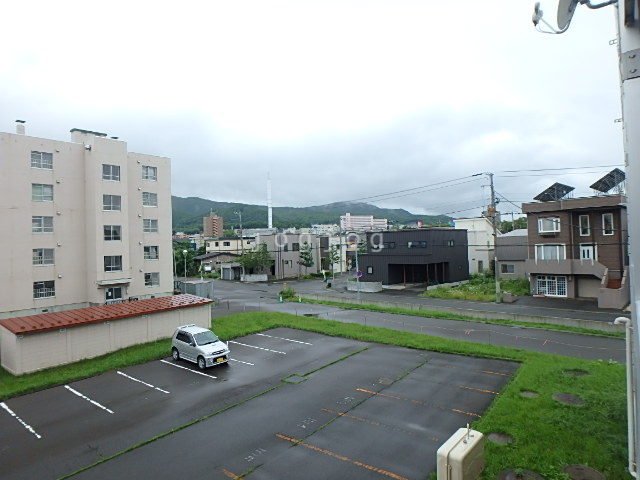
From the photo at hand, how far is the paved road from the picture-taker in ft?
63.6

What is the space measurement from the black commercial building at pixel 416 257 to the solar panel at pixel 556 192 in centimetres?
1011

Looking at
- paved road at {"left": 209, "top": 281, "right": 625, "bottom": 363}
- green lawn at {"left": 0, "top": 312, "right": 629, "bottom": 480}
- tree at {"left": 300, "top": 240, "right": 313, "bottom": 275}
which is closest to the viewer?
green lawn at {"left": 0, "top": 312, "right": 629, "bottom": 480}

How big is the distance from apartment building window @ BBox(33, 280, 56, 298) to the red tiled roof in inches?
227

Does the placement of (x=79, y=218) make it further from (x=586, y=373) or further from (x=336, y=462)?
(x=586, y=373)

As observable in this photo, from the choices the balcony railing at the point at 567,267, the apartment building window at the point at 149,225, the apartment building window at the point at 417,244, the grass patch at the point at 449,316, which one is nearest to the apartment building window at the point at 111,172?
the apartment building window at the point at 149,225

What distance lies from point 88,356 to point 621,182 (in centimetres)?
3881

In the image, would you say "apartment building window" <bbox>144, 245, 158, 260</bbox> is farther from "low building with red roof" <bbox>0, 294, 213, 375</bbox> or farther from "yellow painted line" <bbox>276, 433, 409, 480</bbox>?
"yellow painted line" <bbox>276, 433, 409, 480</bbox>

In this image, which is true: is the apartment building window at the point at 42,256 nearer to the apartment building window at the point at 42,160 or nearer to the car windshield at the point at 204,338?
the apartment building window at the point at 42,160

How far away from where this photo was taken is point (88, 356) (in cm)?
1922

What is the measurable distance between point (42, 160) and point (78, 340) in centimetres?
1377

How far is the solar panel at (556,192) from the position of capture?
35409mm

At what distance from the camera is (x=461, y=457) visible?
24.8 ft

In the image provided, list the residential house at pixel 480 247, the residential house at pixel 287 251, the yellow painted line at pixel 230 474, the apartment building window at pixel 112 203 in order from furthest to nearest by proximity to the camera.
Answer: the residential house at pixel 287 251, the residential house at pixel 480 247, the apartment building window at pixel 112 203, the yellow painted line at pixel 230 474

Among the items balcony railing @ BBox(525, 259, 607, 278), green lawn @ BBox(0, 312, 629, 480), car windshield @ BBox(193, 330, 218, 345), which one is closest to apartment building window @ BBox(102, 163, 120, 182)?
green lawn @ BBox(0, 312, 629, 480)
